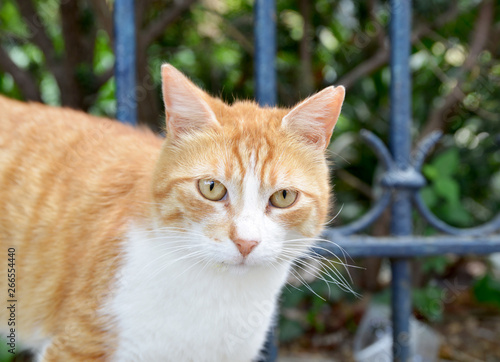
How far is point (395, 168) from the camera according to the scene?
6.42 ft

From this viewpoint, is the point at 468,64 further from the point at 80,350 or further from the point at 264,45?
the point at 80,350

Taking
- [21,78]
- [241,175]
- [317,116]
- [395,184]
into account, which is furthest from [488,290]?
[21,78]

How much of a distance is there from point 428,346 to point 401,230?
0.73 m

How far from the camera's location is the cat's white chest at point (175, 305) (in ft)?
4.71

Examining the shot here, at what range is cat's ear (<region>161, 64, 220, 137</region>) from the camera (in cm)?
138

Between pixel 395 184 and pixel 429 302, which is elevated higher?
pixel 395 184

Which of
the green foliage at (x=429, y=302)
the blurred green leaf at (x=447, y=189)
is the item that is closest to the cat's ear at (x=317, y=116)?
the blurred green leaf at (x=447, y=189)

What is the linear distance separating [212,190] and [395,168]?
0.84m

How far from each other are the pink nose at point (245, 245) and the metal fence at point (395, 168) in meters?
0.69

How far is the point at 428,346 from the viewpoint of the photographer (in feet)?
7.86

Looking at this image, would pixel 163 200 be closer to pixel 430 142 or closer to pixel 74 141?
pixel 74 141

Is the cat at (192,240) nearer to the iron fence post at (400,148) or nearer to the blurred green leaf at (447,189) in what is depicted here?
the iron fence post at (400,148)

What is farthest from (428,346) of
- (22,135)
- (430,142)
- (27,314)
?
(22,135)

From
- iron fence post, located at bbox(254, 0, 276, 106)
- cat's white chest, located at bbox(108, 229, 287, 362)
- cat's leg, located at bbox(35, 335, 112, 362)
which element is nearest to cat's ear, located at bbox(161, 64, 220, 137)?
cat's white chest, located at bbox(108, 229, 287, 362)
